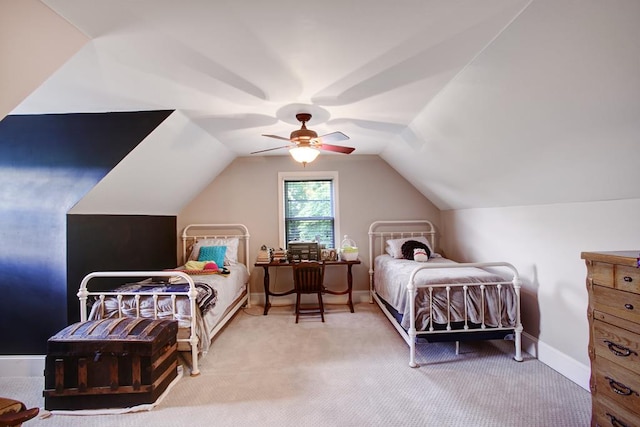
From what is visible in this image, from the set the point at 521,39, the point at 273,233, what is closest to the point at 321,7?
the point at 521,39

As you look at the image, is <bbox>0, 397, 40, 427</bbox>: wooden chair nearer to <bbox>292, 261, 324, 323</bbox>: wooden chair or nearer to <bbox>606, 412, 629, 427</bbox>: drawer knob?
<bbox>606, 412, 629, 427</bbox>: drawer knob

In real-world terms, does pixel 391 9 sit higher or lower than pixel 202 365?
higher

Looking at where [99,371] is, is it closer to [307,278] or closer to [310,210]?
[307,278]

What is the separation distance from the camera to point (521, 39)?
60.5 inches

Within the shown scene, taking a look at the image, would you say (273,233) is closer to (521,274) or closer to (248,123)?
(248,123)

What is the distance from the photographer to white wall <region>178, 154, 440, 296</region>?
15.0 feet

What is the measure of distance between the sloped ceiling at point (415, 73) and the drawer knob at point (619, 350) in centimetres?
98

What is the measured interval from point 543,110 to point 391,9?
1.14 m

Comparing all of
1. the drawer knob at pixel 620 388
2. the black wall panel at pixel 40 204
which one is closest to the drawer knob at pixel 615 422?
the drawer knob at pixel 620 388

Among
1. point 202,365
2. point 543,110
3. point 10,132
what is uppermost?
point 10,132

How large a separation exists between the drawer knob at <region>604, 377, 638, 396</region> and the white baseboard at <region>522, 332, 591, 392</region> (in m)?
0.84

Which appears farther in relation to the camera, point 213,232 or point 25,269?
point 213,232

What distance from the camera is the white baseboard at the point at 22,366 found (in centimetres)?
257

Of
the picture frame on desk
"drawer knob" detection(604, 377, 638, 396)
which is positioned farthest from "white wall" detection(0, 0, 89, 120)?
the picture frame on desk
